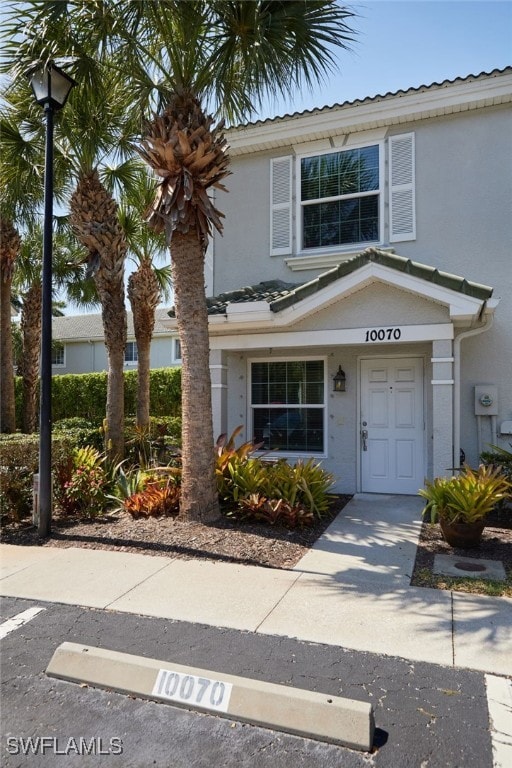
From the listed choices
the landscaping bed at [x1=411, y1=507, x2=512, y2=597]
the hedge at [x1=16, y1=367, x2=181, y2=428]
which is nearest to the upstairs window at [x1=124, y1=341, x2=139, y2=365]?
the hedge at [x1=16, y1=367, x2=181, y2=428]

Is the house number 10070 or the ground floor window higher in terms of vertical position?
the house number 10070

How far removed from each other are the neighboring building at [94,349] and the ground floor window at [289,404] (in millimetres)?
15648

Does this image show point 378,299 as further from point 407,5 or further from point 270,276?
point 407,5

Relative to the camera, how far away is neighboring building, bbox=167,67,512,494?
8367mm

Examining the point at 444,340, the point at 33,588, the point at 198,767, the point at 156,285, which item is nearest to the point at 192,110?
the point at 444,340

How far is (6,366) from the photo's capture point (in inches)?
612

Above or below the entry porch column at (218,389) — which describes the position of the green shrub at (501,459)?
below

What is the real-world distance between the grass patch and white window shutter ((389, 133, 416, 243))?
627cm

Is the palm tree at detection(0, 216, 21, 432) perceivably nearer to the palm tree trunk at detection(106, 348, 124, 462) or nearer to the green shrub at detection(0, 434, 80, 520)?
the palm tree trunk at detection(106, 348, 124, 462)

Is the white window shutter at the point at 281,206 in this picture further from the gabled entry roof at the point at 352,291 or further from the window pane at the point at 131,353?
the window pane at the point at 131,353

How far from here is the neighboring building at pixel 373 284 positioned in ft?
27.5

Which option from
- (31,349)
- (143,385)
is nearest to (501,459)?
(143,385)

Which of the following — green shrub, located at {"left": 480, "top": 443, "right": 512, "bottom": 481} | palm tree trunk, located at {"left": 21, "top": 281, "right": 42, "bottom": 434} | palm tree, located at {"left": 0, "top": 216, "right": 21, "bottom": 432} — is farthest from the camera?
palm tree trunk, located at {"left": 21, "top": 281, "right": 42, "bottom": 434}

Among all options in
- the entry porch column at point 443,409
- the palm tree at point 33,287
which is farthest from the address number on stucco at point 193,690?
the palm tree at point 33,287
